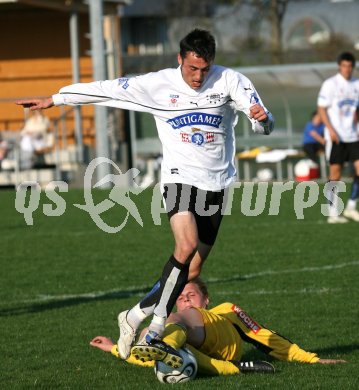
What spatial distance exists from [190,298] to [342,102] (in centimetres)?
887

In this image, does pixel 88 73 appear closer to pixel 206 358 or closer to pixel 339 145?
pixel 339 145

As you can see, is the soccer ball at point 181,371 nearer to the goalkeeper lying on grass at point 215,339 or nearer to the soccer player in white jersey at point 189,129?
the goalkeeper lying on grass at point 215,339

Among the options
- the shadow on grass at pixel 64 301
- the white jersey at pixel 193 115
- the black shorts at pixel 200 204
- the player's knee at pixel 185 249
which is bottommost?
the shadow on grass at pixel 64 301

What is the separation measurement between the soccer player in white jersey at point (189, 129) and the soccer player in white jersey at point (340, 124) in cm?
815

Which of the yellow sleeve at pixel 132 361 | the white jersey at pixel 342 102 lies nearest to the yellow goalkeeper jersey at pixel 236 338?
the yellow sleeve at pixel 132 361

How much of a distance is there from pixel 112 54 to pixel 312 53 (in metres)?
10.7

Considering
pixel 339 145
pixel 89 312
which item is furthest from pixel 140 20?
pixel 89 312

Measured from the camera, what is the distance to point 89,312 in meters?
9.09

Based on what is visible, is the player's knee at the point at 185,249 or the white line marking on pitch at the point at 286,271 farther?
the white line marking on pitch at the point at 286,271

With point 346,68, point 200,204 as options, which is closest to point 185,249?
point 200,204

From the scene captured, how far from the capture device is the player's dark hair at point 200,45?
6.83 meters

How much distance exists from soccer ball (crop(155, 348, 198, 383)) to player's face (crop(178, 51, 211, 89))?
5.19 ft

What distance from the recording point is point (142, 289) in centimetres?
1022

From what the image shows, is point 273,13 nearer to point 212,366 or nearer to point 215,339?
point 215,339
